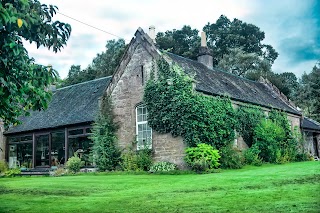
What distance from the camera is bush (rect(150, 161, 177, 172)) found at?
18.7m

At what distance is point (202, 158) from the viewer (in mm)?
17453

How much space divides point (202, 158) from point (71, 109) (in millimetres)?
13862

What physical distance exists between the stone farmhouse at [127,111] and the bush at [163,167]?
288 mm

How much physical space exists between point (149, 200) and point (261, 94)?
22.5 metres

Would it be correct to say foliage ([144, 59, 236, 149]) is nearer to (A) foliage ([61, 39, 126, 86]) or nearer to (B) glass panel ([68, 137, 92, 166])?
(B) glass panel ([68, 137, 92, 166])

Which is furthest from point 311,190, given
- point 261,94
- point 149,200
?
point 261,94

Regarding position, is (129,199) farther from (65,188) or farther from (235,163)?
(235,163)

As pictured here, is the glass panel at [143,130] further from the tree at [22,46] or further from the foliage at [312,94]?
the foliage at [312,94]

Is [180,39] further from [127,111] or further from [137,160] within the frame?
[137,160]

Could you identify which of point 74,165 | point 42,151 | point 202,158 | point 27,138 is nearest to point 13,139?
point 27,138

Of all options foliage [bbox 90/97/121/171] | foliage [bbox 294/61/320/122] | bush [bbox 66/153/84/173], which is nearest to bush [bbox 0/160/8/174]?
bush [bbox 66/153/84/173]

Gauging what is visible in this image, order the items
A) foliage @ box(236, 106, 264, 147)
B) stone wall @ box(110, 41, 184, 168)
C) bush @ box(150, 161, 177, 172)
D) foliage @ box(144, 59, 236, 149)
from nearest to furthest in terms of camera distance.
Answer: foliage @ box(144, 59, 236, 149) < bush @ box(150, 161, 177, 172) < stone wall @ box(110, 41, 184, 168) < foliage @ box(236, 106, 264, 147)

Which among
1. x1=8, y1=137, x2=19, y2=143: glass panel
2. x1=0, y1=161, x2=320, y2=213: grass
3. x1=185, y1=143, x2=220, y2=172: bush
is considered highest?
x1=8, y1=137, x2=19, y2=143: glass panel

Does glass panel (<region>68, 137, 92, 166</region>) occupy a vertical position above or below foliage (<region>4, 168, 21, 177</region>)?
above
